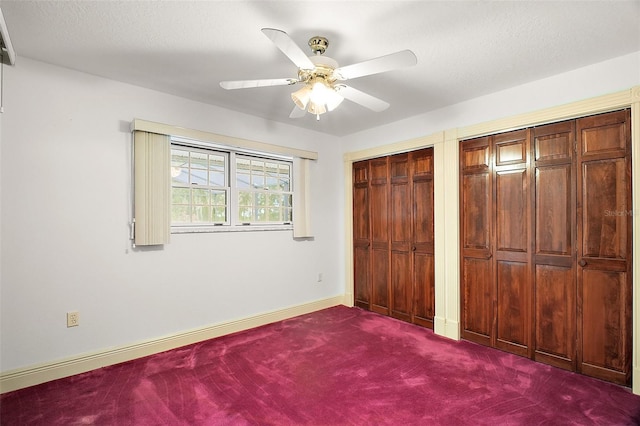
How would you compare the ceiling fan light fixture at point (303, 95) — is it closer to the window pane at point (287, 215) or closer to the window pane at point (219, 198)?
the window pane at point (219, 198)

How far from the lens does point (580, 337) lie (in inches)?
99.0

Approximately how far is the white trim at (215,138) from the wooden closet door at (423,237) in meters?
1.34

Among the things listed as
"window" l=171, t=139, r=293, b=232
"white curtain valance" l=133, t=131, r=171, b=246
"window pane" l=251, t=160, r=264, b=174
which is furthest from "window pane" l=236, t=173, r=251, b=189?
"white curtain valance" l=133, t=131, r=171, b=246

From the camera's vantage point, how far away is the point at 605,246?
241 cm

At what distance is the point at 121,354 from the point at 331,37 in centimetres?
Result: 305

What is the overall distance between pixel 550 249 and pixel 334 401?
217cm

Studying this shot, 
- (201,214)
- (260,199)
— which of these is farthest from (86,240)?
(260,199)

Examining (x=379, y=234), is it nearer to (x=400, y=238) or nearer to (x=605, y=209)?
(x=400, y=238)

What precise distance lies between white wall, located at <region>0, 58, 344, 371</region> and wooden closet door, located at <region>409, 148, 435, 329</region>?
2.01 metres

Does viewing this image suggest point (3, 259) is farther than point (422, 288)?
No

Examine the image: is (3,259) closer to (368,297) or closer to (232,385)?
(232,385)

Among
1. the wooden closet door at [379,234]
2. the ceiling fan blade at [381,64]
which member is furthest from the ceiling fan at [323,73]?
the wooden closet door at [379,234]

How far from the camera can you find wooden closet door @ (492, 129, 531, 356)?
2.83m

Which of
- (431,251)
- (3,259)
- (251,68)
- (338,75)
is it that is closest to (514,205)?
(431,251)
